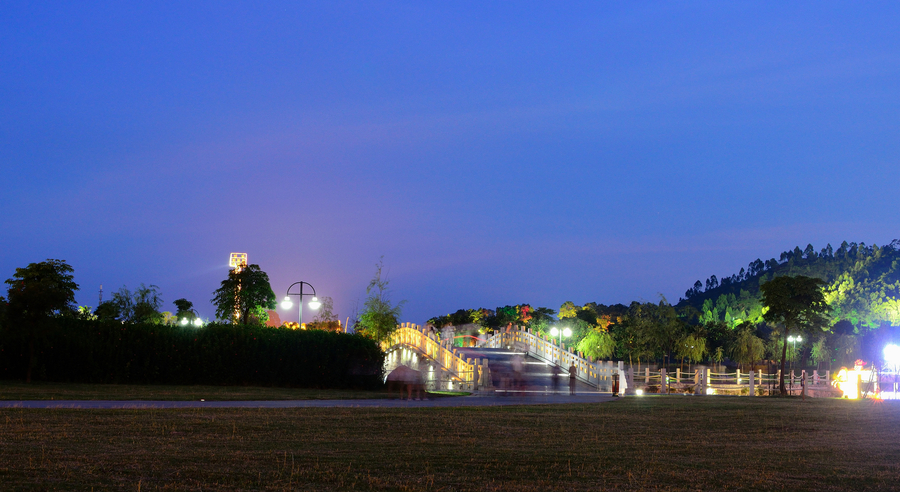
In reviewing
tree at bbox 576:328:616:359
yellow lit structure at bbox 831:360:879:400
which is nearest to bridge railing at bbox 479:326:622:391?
yellow lit structure at bbox 831:360:879:400

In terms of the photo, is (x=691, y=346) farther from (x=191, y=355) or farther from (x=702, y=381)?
(x=191, y=355)

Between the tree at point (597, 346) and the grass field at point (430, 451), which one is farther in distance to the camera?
the tree at point (597, 346)

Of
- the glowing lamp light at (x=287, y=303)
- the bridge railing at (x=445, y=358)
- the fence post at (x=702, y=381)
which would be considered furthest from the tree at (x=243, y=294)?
the fence post at (x=702, y=381)

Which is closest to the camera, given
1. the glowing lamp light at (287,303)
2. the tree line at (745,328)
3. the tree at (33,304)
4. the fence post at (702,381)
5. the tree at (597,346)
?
the tree at (33,304)

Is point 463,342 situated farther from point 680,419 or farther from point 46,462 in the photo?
point 46,462

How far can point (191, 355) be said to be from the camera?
32.5 meters

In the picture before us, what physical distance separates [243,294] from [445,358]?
45.5ft

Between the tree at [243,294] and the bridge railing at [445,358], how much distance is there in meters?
7.61

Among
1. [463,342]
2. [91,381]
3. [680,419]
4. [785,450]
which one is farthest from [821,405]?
[463,342]

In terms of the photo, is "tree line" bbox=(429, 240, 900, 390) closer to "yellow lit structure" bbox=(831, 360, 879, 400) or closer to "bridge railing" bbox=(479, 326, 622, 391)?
"yellow lit structure" bbox=(831, 360, 879, 400)

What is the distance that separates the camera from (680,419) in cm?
1859

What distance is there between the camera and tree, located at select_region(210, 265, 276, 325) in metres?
44.6

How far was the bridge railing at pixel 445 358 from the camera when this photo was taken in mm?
32594

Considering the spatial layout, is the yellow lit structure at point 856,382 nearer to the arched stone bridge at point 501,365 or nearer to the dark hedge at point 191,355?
the arched stone bridge at point 501,365
